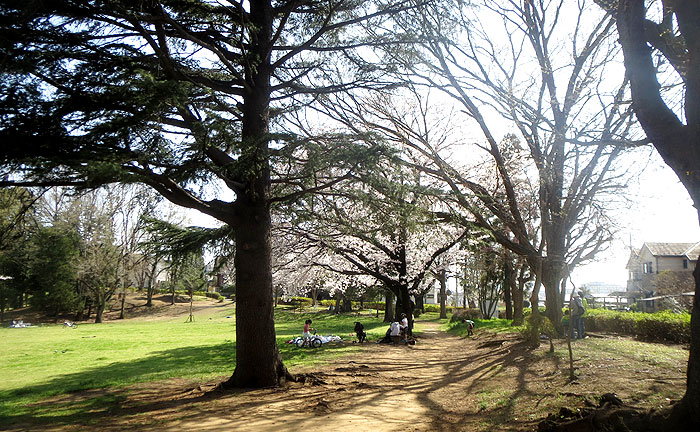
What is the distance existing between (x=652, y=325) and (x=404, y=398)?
864 cm

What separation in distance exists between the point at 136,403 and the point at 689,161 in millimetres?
9316

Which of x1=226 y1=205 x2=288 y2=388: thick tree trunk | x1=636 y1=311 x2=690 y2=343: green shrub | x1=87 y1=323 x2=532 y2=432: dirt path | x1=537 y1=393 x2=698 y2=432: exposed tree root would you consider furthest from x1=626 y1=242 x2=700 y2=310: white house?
x1=537 y1=393 x2=698 y2=432: exposed tree root

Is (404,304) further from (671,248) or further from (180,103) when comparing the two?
(671,248)

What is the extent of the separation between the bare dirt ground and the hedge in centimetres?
299

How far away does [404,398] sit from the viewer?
862 centimetres

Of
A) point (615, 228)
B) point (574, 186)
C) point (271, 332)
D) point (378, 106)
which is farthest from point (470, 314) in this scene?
point (271, 332)

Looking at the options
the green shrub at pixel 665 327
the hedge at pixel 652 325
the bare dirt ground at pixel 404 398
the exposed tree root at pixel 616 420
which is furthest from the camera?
the hedge at pixel 652 325

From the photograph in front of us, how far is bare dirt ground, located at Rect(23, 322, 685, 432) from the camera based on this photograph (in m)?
6.46

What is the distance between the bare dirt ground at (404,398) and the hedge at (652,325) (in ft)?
9.81

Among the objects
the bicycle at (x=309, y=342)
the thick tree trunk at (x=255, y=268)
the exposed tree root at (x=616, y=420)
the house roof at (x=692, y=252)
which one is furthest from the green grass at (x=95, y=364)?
the house roof at (x=692, y=252)

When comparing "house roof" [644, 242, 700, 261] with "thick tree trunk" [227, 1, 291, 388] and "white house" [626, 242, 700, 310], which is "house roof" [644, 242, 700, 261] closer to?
"white house" [626, 242, 700, 310]

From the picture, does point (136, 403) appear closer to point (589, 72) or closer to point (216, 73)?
point (216, 73)

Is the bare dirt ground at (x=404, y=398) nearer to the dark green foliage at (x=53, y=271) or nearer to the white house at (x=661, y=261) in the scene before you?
the dark green foliage at (x=53, y=271)

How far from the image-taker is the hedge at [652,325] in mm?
12031
